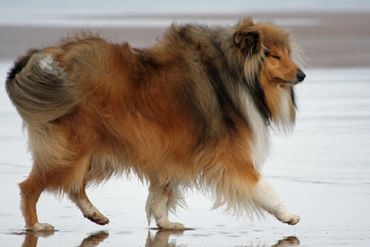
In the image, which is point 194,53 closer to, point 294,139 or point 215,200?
point 215,200

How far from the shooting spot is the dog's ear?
9.25 meters

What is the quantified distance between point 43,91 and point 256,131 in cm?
159

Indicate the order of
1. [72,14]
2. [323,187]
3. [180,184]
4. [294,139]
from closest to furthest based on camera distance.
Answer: [180,184]
[323,187]
[294,139]
[72,14]

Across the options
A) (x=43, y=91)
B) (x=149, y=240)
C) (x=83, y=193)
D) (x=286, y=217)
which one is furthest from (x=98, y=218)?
(x=286, y=217)

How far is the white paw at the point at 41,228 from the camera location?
354 inches

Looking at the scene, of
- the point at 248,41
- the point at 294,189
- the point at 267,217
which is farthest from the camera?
the point at 294,189

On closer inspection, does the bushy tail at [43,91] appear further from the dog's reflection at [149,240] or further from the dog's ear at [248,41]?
the dog's ear at [248,41]

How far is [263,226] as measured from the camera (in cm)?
919

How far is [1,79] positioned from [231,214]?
35.9 ft

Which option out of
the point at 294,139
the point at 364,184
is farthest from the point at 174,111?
the point at 294,139

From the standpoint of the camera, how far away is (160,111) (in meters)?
9.19

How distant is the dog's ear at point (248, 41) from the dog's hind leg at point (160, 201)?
1.20m

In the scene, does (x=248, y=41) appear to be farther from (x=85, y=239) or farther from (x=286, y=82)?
(x=85, y=239)

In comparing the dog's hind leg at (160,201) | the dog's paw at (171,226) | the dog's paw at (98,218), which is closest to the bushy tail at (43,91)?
the dog's paw at (98,218)
